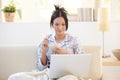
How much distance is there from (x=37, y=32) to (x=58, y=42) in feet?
2.59

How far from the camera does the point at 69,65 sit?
2.02 metres

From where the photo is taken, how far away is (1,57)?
2.50 metres

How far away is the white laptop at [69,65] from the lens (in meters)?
1.99

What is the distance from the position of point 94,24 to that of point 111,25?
21 centimetres

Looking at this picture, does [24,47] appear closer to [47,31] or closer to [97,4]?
[47,31]

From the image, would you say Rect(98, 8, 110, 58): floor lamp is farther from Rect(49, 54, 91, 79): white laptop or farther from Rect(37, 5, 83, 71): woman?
Rect(49, 54, 91, 79): white laptop

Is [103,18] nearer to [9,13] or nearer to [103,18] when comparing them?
[103,18]

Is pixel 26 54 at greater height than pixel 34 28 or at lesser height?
lesser

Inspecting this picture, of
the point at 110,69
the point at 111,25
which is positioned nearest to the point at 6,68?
the point at 110,69

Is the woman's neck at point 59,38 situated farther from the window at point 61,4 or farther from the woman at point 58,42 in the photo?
the window at point 61,4

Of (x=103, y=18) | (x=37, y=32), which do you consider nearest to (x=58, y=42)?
(x=103, y=18)

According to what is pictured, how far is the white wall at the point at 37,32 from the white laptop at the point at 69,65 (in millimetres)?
1182

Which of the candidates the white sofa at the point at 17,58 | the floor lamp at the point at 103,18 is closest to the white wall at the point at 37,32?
the floor lamp at the point at 103,18

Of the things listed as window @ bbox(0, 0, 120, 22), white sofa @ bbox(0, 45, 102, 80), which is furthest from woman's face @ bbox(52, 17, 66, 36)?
window @ bbox(0, 0, 120, 22)
